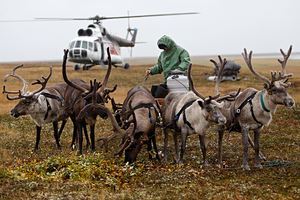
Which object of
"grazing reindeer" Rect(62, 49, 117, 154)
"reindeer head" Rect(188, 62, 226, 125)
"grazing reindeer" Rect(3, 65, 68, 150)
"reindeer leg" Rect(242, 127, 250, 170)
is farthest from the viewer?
"grazing reindeer" Rect(3, 65, 68, 150)

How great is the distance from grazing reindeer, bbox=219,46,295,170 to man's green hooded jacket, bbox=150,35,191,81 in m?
2.19

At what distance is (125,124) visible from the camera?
12156 millimetres

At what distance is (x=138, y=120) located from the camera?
477 inches

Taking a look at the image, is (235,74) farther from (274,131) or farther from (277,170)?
(277,170)

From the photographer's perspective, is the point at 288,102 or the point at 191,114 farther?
the point at 191,114

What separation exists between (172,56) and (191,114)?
9.15ft

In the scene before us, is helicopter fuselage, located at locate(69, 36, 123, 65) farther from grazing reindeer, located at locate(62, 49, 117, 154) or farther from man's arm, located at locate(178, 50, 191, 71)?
man's arm, located at locate(178, 50, 191, 71)

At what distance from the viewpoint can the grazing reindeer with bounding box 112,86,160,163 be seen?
11.6 m

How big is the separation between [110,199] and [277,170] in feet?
15.6

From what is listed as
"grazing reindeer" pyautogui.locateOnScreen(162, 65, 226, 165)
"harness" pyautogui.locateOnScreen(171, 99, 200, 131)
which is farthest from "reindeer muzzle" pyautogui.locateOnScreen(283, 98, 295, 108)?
"harness" pyautogui.locateOnScreen(171, 99, 200, 131)

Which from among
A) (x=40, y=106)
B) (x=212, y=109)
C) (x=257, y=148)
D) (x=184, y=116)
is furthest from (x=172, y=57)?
(x=40, y=106)

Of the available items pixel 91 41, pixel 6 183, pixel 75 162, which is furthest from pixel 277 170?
pixel 91 41

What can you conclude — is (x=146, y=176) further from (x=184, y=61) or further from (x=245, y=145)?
(x=184, y=61)

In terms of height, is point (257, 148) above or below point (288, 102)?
below
